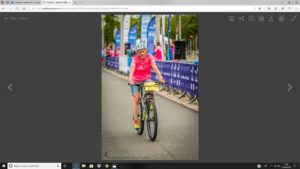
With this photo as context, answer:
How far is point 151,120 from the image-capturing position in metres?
8.81

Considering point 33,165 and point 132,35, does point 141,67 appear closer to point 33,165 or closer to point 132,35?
point 33,165

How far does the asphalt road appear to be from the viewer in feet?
16.2

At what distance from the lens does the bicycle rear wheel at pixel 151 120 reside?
8.51 metres

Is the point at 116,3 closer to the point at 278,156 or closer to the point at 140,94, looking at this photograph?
the point at 278,156

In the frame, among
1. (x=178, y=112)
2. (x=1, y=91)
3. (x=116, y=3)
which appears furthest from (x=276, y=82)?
(x=178, y=112)

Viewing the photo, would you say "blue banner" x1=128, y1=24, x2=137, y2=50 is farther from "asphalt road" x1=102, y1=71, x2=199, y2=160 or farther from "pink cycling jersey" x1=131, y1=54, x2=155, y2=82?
"pink cycling jersey" x1=131, y1=54, x2=155, y2=82

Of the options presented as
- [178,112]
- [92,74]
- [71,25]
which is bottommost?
[178,112]

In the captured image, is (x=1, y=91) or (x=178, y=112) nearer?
(x=1, y=91)

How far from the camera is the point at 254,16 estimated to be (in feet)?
15.0

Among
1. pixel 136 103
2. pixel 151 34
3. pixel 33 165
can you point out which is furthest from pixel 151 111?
pixel 151 34

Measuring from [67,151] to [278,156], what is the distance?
1.68m

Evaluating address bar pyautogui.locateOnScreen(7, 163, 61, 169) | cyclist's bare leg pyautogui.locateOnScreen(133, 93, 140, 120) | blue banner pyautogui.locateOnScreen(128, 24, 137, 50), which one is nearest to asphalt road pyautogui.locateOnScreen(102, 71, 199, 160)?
cyclist's bare leg pyautogui.locateOnScreen(133, 93, 140, 120)

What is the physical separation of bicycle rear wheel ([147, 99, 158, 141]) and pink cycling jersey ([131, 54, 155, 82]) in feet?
2.22

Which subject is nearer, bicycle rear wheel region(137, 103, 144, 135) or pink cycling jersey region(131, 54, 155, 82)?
pink cycling jersey region(131, 54, 155, 82)
